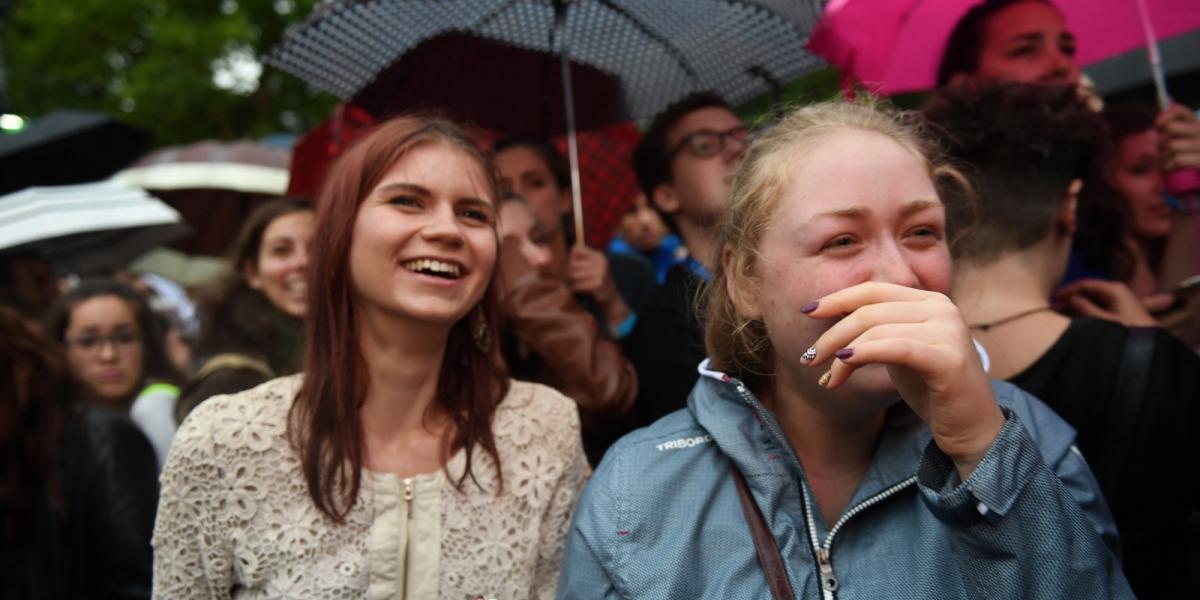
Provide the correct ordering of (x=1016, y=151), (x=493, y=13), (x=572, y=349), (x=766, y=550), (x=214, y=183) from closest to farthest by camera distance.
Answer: (x=766, y=550) < (x=1016, y=151) < (x=572, y=349) < (x=493, y=13) < (x=214, y=183)

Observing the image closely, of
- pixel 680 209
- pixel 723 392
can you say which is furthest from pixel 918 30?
pixel 723 392

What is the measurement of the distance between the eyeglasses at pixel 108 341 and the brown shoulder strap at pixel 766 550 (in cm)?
364

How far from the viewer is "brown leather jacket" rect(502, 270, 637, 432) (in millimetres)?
2797

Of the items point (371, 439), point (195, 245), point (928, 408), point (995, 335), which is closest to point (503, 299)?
point (371, 439)

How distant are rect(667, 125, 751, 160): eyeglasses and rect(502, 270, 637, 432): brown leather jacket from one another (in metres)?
0.81

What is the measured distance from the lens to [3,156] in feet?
16.5

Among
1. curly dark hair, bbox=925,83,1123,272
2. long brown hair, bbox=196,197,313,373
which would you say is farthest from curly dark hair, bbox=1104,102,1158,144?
long brown hair, bbox=196,197,313,373

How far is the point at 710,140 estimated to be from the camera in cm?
340

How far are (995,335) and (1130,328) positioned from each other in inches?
12.1

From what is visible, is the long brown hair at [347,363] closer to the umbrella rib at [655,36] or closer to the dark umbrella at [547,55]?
the dark umbrella at [547,55]

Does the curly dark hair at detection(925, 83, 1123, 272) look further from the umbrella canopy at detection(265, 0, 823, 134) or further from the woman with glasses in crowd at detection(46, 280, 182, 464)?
the woman with glasses in crowd at detection(46, 280, 182, 464)

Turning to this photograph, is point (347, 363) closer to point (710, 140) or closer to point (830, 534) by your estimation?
point (830, 534)

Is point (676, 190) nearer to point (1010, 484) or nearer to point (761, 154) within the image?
point (761, 154)

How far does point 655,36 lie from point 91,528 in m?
2.66
